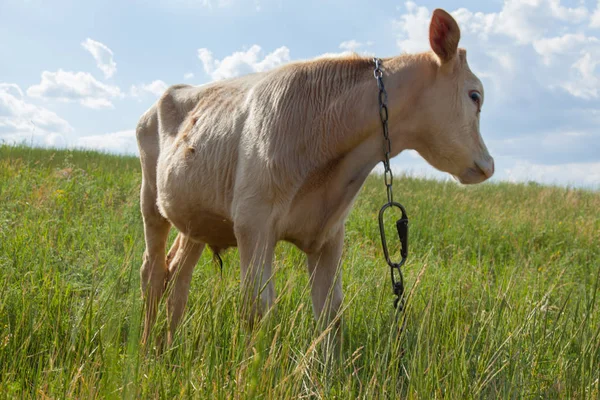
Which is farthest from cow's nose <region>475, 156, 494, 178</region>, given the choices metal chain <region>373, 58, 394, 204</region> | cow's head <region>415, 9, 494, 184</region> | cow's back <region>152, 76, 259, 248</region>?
cow's back <region>152, 76, 259, 248</region>

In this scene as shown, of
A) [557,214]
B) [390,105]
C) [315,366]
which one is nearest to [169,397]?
[315,366]

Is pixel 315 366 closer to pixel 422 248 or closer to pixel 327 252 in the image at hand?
pixel 327 252

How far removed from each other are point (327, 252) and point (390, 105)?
1.05 metres

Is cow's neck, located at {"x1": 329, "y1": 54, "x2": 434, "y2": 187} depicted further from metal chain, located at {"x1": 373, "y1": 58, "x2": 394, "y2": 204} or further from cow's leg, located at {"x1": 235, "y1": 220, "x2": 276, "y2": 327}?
cow's leg, located at {"x1": 235, "y1": 220, "x2": 276, "y2": 327}

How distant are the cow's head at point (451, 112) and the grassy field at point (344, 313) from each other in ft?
2.69

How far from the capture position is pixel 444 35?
10.6 feet

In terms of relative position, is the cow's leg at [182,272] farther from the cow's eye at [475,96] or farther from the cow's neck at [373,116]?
the cow's eye at [475,96]

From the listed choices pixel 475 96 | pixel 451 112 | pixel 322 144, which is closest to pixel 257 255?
pixel 322 144

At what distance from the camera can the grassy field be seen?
7.59 ft

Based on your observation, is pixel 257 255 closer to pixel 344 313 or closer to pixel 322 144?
pixel 322 144

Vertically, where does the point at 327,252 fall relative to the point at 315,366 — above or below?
above

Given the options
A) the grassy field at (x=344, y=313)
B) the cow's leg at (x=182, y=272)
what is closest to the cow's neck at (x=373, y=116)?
the grassy field at (x=344, y=313)

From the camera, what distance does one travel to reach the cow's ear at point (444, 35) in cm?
317

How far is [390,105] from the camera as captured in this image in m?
3.26
